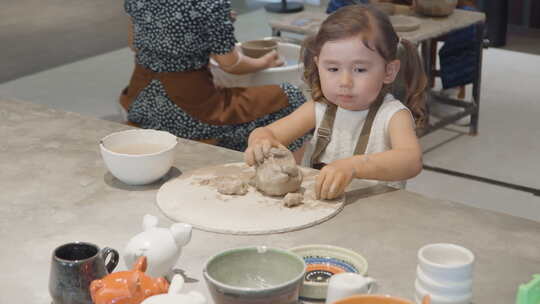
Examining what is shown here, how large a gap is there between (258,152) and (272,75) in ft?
4.27

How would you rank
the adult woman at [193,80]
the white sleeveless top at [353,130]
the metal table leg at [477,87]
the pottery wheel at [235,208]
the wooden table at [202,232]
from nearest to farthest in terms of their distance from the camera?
the wooden table at [202,232] < the pottery wheel at [235,208] < the white sleeveless top at [353,130] < the adult woman at [193,80] < the metal table leg at [477,87]

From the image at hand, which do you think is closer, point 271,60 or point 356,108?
point 356,108

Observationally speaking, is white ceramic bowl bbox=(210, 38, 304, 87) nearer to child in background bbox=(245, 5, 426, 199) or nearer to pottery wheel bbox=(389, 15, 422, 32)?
pottery wheel bbox=(389, 15, 422, 32)

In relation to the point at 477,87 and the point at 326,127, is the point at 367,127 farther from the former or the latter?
the point at 477,87

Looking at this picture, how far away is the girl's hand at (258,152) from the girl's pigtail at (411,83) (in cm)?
42

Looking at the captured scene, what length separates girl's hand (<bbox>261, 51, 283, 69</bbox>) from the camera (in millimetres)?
2992

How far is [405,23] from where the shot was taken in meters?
3.78

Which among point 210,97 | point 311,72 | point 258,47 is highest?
point 311,72

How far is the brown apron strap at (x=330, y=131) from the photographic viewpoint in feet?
6.44

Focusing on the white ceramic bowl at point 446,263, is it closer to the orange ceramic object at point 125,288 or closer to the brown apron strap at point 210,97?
the orange ceramic object at point 125,288

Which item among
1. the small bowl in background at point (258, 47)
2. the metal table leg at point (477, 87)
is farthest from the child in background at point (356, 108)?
the metal table leg at point (477, 87)

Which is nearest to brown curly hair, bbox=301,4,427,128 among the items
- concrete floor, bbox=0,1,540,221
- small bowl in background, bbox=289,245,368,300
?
small bowl in background, bbox=289,245,368,300

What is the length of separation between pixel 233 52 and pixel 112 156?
4.15 feet

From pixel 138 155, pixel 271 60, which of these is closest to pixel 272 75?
pixel 271 60
